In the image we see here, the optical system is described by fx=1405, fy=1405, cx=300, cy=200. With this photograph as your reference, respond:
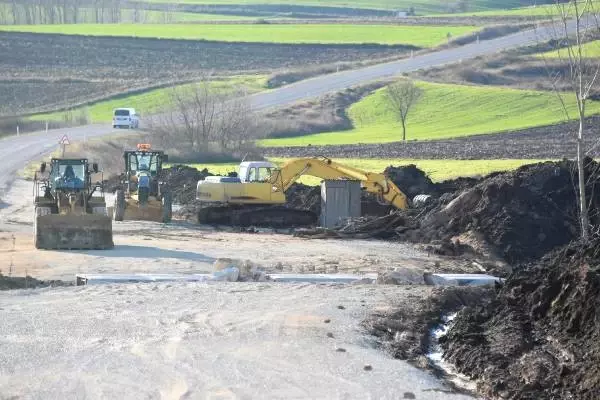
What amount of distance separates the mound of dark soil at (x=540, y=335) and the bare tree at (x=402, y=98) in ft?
218

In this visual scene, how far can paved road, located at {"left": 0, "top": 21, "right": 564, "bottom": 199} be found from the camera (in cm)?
7411

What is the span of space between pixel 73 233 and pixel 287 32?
312ft

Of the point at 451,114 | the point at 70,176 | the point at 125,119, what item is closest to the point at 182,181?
the point at 70,176

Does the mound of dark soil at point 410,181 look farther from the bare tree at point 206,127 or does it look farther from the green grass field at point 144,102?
the green grass field at point 144,102

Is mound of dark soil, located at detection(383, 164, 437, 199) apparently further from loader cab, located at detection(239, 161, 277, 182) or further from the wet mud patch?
the wet mud patch

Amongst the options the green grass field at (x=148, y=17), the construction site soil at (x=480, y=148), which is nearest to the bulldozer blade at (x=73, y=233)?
the construction site soil at (x=480, y=148)

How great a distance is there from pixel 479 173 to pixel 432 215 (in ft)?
54.4

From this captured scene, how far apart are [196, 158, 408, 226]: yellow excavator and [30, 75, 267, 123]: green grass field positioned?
47.0 metres

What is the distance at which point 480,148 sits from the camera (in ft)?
229

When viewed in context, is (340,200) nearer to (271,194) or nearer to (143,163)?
(271,194)

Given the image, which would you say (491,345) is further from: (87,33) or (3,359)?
(87,33)

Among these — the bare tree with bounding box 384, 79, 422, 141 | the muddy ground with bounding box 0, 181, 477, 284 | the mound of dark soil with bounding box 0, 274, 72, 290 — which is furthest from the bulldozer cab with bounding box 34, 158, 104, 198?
the bare tree with bounding box 384, 79, 422, 141

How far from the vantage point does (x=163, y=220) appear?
4344 centimetres

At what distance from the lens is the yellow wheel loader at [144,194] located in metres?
43.4
